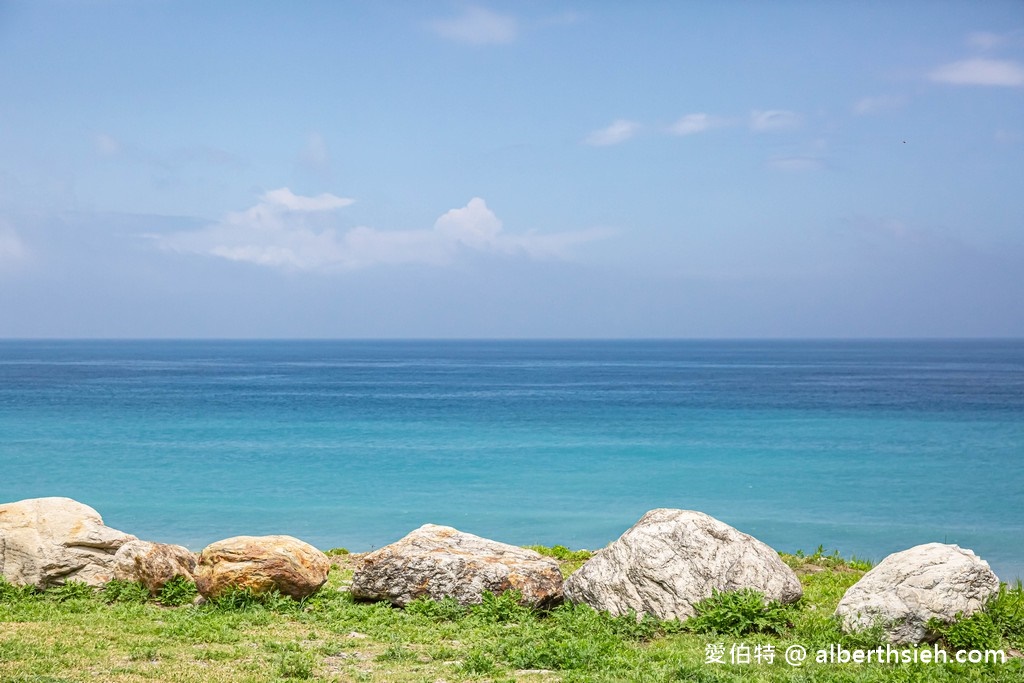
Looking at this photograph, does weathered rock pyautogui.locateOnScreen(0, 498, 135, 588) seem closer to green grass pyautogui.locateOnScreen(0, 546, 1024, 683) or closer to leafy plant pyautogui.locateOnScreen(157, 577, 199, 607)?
green grass pyautogui.locateOnScreen(0, 546, 1024, 683)

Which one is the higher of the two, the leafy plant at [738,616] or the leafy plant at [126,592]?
the leafy plant at [738,616]

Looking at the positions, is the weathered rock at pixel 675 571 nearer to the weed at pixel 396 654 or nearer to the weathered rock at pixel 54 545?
the weed at pixel 396 654

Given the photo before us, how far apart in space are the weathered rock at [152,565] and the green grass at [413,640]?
8.8 inches

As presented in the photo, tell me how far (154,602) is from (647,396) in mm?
76700

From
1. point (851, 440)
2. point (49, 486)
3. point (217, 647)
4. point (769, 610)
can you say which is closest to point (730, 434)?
point (851, 440)

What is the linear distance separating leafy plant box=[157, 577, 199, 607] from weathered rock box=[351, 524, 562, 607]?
9.08 ft

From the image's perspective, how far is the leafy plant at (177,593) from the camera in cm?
1453

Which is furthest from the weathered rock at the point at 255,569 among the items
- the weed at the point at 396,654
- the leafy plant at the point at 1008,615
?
the leafy plant at the point at 1008,615

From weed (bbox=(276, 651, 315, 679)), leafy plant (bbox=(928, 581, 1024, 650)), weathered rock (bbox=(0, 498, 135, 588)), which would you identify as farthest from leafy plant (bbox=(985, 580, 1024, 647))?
weathered rock (bbox=(0, 498, 135, 588))

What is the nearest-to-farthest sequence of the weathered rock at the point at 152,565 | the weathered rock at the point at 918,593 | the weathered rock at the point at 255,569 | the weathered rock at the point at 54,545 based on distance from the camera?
the weathered rock at the point at 918,593 < the weathered rock at the point at 255,569 < the weathered rock at the point at 152,565 < the weathered rock at the point at 54,545

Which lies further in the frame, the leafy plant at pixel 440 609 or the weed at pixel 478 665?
the leafy plant at pixel 440 609

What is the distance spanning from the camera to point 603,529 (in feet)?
95.2

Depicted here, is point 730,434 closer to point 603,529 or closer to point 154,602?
point 603,529

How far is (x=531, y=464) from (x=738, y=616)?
30.9 metres
